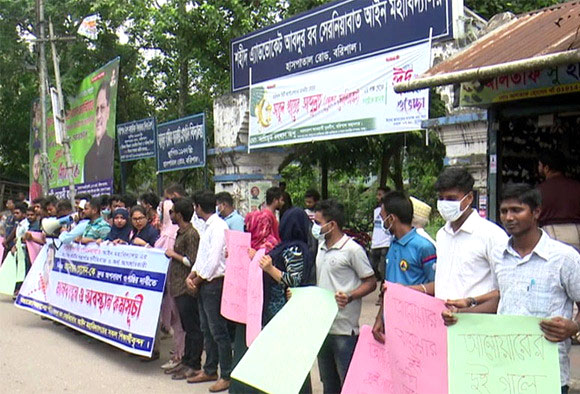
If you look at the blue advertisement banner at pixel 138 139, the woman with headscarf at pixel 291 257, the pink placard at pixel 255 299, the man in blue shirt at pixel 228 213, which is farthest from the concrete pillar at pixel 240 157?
the woman with headscarf at pixel 291 257

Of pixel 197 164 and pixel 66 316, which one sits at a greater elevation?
pixel 197 164

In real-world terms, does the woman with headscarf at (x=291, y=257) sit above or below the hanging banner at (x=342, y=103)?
below

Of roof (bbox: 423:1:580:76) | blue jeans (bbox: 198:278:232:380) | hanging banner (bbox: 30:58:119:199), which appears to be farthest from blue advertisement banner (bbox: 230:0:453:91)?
hanging banner (bbox: 30:58:119:199)

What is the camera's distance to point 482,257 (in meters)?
3.53

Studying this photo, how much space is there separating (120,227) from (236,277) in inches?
98.0

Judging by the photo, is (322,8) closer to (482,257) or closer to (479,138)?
(479,138)

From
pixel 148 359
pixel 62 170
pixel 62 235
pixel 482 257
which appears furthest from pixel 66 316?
pixel 62 170

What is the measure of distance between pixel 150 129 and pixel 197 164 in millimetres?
2426

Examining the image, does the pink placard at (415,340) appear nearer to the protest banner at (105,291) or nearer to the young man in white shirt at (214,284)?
the young man in white shirt at (214,284)

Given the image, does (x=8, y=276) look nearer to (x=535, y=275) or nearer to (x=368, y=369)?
(x=368, y=369)

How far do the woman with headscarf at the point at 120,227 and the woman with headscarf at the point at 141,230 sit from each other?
21 cm

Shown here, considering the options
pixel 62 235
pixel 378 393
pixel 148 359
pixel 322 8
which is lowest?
pixel 148 359

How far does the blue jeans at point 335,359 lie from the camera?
174 inches

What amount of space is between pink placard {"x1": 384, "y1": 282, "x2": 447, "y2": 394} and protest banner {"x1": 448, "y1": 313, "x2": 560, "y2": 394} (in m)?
0.12
